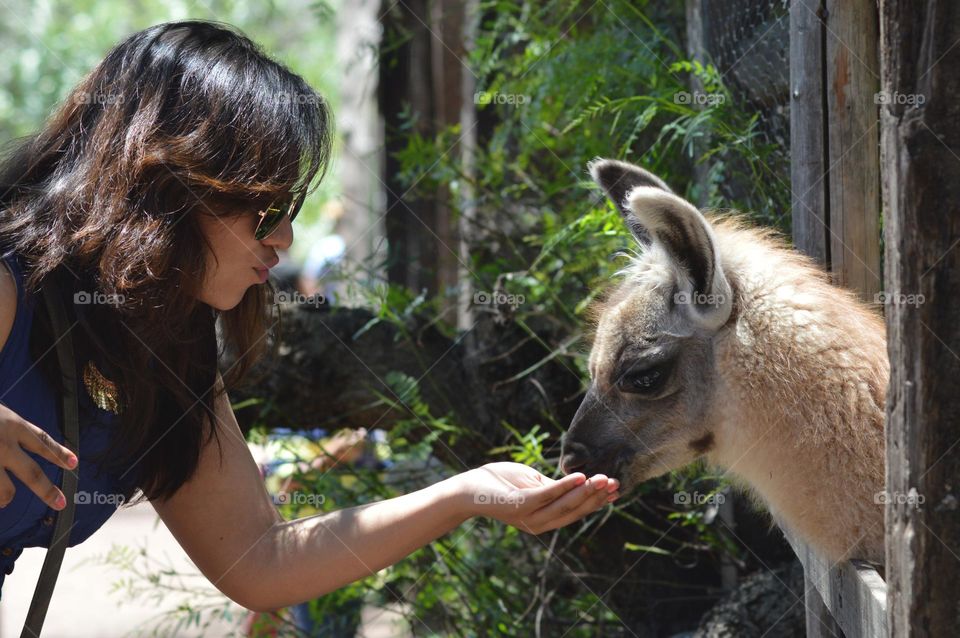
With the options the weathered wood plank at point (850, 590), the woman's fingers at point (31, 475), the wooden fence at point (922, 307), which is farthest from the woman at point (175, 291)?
the wooden fence at point (922, 307)

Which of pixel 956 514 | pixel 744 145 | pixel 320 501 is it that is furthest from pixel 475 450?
pixel 956 514

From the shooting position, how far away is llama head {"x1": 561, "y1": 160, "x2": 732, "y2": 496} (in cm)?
290

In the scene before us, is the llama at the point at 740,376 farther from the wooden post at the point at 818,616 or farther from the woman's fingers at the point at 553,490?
the woman's fingers at the point at 553,490

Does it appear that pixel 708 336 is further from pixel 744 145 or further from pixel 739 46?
pixel 739 46

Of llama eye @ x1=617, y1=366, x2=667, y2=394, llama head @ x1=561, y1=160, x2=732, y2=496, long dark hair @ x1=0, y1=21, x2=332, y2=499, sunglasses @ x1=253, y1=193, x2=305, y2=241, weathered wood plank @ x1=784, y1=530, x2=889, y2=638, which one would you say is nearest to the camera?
weathered wood plank @ x1=784, y1=530, x2=889, y2=638

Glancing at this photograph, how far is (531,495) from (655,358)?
0.70 metres

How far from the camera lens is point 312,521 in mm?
2844

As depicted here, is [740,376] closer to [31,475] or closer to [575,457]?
[575,457]

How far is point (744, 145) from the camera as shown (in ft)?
12.0

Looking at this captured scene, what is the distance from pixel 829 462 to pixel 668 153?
7.17ft

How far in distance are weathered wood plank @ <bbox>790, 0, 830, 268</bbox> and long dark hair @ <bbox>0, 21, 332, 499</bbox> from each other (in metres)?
1.45

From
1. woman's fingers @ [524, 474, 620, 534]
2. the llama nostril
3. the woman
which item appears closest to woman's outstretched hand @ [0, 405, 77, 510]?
the woman

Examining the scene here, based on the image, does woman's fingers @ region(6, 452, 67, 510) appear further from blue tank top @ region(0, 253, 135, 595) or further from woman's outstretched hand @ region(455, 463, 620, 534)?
woman's outstretched hand @ region(455, 463, 620, 534)

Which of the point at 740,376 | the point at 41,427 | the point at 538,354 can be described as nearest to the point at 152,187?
the point at 41,427
